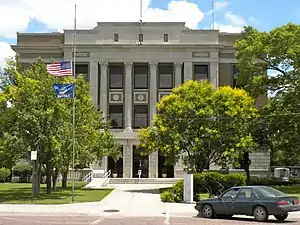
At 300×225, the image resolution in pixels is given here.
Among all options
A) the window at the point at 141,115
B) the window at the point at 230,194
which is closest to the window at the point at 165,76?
the window at the point at 141,115

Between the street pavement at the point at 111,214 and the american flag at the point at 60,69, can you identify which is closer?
the street pavement at the point at 111,214

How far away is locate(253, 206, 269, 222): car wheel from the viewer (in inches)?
781

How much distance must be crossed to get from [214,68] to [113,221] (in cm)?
4744

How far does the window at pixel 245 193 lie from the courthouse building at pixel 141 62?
44067mm

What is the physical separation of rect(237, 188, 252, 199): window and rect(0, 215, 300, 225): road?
905mm

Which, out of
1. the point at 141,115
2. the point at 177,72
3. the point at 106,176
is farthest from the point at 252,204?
the point at 141,115

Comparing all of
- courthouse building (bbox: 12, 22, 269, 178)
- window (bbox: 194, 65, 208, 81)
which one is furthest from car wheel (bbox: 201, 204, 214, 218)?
window (bbox: 194, 65, 208, 81)

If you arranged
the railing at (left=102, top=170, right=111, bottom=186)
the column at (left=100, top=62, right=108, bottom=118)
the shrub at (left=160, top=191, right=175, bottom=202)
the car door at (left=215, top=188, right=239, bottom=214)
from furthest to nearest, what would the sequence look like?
the column at (left=100, top=62, right=108, bottom=118) < the railing at (left=102, top=170, right=111, bottom=186) < the shrub at (left=160, top=191, right=175, bottom=202) < the car door at (left=215, top=188, right=239, bottom=214)

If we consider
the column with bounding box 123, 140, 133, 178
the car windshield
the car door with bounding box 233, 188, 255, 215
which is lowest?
the car door with bounding box 233, 188, 255, 215

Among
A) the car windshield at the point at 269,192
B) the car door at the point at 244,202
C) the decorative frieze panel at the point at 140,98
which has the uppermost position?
the decorative frieze panel at the point at 140,98

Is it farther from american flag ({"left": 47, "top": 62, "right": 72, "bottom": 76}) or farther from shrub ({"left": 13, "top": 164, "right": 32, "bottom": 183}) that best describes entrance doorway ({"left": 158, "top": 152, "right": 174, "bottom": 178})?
american flag ({"left": 47, "top": 62, "right": 72, "bottom": 76})

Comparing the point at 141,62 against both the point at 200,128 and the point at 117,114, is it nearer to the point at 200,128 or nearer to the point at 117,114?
the point at 117,114

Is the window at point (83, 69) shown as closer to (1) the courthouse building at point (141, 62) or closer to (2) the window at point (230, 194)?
(1) the courthouse building at point (141, 62)

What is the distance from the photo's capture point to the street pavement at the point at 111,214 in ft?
65.0
